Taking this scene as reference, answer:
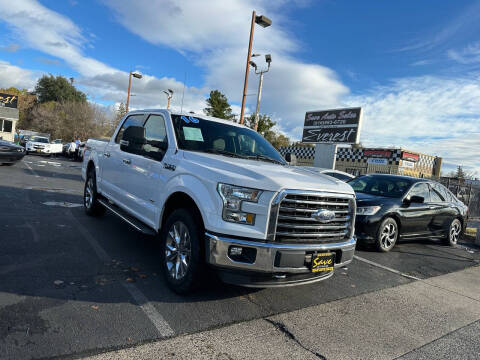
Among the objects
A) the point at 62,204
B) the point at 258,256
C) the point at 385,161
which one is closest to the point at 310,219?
the point at 258,256

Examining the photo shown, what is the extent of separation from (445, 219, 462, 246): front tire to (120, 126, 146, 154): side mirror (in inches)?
294

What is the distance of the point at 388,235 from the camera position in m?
6.73

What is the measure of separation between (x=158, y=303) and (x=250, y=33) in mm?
12651

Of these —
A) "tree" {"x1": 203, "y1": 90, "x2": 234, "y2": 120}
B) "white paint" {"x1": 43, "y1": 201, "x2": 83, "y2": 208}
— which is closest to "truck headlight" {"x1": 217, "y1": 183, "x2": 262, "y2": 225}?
"white paint" {"x1": 43, "y1": 201, "x2": 83, "y2": 208}

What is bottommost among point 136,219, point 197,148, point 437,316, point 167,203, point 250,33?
point 437,316

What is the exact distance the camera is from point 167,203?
3.95 m

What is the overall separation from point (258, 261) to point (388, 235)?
180 inches

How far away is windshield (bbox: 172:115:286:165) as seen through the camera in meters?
4.21

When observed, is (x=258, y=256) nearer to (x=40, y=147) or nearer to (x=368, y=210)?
(x=368, y=210)

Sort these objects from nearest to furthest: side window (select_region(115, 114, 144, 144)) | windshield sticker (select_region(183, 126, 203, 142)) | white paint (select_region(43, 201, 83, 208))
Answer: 1. windshield sticker (select_region(183, 126, 203, 142))
2. side window (select_region(115, 114, 144, 144))
3. white paint (select_region(43, 201, 83, 208))

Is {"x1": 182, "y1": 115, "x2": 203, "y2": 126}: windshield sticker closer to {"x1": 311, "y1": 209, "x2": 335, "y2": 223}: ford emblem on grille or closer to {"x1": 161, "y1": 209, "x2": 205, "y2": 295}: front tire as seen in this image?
{"x1": 161, "y1": 209, "x2": 205, "y2": 295}: front tire

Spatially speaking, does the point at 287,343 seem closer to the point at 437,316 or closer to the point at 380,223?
the point at 437,316

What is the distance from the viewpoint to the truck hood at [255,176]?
10.4ft

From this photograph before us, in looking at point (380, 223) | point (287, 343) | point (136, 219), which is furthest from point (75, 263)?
point (380, 223)
